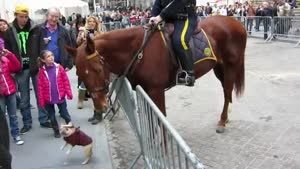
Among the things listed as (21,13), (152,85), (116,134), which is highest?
(21,13)

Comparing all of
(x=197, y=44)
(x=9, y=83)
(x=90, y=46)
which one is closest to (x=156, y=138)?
(x=90, y=46)

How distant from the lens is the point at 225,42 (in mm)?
6395

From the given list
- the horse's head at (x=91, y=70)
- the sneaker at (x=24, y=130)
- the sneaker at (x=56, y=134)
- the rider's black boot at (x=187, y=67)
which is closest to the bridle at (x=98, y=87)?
the horse's head at (x=91, y=70)

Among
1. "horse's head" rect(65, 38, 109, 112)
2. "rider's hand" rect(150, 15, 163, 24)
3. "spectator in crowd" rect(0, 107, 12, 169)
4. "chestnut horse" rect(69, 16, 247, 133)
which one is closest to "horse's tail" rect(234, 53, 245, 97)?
"chestnut horse" rect(69, 16, 247, 133)

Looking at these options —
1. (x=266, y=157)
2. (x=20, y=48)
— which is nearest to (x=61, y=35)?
(x=20, y=48)

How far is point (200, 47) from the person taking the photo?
223 inches

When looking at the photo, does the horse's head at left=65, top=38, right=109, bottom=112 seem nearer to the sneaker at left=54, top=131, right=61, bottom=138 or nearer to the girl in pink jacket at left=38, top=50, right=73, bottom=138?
the girl in pink jacket at left=38, top=50, right=73, bottom=138

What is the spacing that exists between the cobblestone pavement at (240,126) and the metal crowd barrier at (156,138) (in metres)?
1.17

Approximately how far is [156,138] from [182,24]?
229 centimetres

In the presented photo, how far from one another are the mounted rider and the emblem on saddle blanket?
0.16m

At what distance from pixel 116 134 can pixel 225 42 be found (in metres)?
2.27

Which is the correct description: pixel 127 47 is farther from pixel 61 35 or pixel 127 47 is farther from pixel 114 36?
pixel 61 35

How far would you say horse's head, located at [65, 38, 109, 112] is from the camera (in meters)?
4.41

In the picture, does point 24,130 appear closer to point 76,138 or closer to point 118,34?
point 76,138
